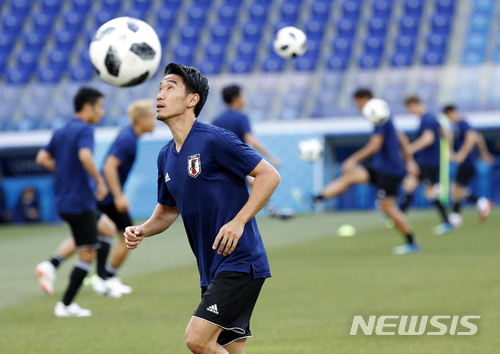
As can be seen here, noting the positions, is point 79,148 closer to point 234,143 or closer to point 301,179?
point 234,143

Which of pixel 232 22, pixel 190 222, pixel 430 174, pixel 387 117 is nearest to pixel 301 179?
pixel 232 22

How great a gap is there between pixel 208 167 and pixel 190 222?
0.29 m

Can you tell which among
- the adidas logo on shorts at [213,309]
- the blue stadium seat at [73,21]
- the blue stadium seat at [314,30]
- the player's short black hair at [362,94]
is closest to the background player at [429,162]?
the player's short black hair at [362,94]

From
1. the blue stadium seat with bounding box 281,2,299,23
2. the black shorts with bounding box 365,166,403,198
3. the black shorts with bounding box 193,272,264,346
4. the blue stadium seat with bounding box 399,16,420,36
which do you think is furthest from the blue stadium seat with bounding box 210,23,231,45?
the black shorts with bounding box 193,272,264,346

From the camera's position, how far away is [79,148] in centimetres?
678

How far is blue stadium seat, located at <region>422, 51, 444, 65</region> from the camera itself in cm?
2410

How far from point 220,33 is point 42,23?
21.2ft

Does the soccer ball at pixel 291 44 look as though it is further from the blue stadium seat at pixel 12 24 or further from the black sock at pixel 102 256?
the blue stadium seat at pixel 12 24

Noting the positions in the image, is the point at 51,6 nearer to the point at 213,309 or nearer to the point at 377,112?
the point at 377,112

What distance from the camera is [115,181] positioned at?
25.2 feet

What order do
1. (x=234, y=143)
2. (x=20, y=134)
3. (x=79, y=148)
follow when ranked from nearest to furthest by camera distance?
(x=234, y=143), (x=79, y=148), (x=20, y=134)

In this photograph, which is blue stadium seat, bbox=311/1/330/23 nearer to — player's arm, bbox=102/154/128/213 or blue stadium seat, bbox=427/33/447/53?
blue stadium seat, bbox=427/33/447/53

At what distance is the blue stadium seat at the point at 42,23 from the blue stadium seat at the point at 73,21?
0.61 metres

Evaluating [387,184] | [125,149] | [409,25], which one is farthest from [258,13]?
[125,149]
